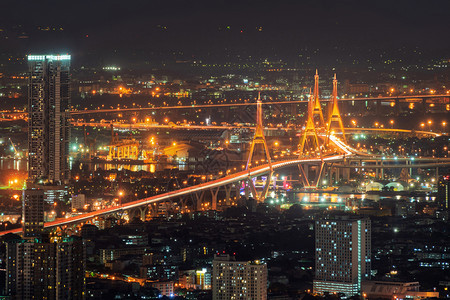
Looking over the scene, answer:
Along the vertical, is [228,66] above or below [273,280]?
above

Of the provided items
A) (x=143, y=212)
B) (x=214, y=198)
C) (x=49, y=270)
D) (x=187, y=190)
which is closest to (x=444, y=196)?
(x=214, y=198)

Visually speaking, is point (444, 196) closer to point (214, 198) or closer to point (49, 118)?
point (214, 198)

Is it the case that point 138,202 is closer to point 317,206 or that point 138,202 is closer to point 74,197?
point 74,197

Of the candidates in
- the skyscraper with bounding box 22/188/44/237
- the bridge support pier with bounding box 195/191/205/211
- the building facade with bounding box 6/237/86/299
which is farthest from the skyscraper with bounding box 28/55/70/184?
the building facade with bounding box 6/237/86/299

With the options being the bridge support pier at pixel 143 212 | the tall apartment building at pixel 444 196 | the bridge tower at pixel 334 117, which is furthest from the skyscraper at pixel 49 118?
the bridge tower at pixel 334 117

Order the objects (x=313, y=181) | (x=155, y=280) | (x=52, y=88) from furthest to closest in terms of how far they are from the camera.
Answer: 1. (x=313, y=181)
2. (x=52, y=88)
3. (x=155, y=280)

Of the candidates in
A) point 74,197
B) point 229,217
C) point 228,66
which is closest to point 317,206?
point 229,217

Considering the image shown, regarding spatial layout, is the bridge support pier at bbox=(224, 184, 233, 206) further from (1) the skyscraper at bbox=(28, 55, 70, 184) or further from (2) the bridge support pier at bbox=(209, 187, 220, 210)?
(1) the skyscraper at bbox=(28, 55, 70, 184)
